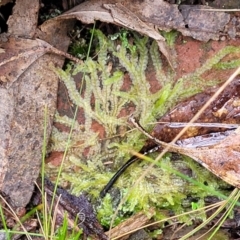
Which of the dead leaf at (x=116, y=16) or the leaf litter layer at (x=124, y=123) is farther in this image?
the dead leaf at (x=116, y=16)

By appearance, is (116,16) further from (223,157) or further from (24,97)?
(223,157)

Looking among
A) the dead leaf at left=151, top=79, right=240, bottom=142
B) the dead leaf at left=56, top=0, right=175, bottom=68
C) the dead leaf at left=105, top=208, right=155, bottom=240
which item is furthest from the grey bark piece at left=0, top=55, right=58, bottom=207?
the dead leaf at left=151, top=79, right=240, bottom=142

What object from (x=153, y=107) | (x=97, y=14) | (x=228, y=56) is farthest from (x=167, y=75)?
(x=97, y=14)

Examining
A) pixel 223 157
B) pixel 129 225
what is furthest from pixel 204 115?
pixel 129 225

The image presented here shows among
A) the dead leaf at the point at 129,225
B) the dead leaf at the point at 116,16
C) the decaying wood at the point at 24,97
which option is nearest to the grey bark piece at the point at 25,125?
the decaying wood at the point at 24,97

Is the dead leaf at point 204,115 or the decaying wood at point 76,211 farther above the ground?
the dead leaf at point 204,115

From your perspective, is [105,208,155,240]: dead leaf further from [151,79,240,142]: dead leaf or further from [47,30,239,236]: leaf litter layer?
[151,79,240,142]: dead leaf

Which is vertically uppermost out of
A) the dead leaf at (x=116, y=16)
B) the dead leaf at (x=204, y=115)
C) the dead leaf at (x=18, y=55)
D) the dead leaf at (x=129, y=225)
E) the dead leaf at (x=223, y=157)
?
the dead leaf at (x=116, y=16)

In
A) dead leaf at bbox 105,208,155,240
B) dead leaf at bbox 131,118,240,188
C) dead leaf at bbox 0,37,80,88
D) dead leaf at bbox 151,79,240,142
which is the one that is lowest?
dead leaf at bbox 105,208,155,240

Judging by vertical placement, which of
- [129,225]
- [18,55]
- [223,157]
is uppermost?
[18,55]

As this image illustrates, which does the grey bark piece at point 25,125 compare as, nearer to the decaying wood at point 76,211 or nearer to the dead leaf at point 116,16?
the decaying wood at point 76,211
